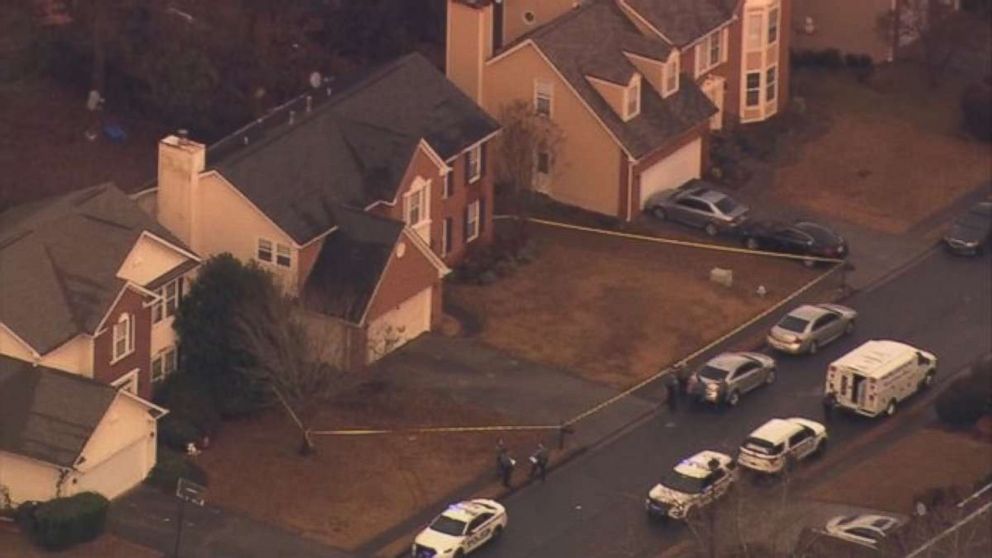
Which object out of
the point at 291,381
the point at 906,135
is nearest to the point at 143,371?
the point at 291,381

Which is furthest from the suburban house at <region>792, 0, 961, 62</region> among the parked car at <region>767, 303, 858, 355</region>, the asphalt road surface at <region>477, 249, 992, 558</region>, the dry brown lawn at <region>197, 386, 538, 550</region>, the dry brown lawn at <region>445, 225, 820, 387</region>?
the dry brown lawn at <region>197, 386, 538, 550</region>

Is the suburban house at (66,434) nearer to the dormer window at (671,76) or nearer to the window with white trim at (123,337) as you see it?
the window with white trim at (123,337)

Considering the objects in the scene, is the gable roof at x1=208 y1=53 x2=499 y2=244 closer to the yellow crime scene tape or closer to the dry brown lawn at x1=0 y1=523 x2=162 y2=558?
the yellow crime scene tape

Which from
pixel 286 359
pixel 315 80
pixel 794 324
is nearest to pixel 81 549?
pixel 286 359

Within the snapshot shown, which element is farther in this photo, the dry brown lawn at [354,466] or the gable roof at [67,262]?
the gable roof at [67,262]

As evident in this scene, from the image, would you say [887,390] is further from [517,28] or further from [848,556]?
[517,28]

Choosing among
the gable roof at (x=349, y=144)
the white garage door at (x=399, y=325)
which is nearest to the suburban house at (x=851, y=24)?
the gable roof at (x=349, y=144)
